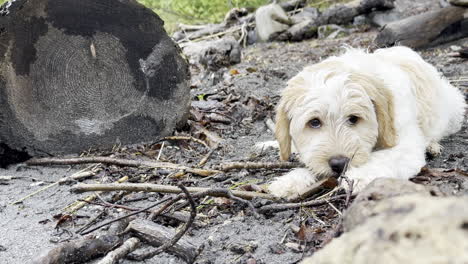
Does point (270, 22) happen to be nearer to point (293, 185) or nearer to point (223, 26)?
point (223, 26)

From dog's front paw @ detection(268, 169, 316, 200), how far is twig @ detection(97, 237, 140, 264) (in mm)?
1302

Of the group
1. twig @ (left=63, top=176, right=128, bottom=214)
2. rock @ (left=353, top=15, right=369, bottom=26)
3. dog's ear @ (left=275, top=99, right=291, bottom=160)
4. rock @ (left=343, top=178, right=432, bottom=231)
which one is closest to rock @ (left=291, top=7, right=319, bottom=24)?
rock @ (left=353, top=15, right=369, bottom=26)

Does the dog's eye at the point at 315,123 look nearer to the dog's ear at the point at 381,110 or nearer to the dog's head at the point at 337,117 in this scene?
the dog's head at the point at 337,117

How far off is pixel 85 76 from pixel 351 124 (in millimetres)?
2858

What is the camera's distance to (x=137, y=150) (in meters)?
5.95

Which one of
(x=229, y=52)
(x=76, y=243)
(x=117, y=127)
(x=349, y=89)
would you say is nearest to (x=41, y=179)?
(x=117, y=127)

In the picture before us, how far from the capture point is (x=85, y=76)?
225 inches

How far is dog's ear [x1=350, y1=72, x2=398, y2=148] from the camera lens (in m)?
4.61

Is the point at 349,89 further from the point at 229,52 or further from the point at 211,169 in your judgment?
the point at 229,52

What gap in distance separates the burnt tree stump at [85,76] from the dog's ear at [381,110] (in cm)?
224

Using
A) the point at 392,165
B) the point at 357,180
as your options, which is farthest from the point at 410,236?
the point at 392,165

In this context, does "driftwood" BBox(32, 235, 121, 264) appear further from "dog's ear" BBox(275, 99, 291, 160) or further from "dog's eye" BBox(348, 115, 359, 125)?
"dog's eye" BBox(348, 115, 359, 125)

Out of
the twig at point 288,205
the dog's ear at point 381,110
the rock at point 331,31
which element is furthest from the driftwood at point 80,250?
the rock at point 331,31

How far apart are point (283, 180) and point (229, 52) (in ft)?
25.9
